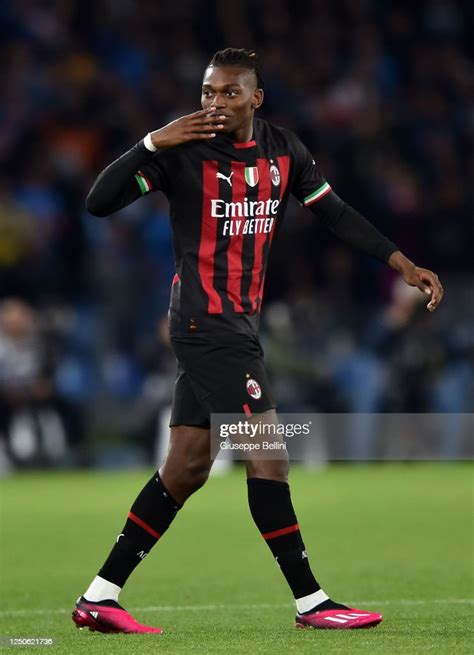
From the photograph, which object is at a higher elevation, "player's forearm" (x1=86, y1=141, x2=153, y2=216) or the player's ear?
the player's ear

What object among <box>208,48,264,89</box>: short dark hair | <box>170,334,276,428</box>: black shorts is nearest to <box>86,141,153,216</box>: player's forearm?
<box>208,48,264,89</box>: short dark hair

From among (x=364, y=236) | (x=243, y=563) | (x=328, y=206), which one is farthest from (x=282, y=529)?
(x=243, y=563)

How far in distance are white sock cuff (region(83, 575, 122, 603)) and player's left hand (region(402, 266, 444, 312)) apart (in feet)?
5.72

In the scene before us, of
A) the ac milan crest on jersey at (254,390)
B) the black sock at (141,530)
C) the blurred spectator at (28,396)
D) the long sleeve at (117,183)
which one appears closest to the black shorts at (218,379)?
the ac milan crest on jersey at (254,390)

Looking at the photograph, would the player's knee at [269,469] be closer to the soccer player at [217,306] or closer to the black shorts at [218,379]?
the soccer player at [217,306]

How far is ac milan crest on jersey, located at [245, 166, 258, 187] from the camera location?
19.0 feet

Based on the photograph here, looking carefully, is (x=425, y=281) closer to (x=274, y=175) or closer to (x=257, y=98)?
(x=274, y=175)

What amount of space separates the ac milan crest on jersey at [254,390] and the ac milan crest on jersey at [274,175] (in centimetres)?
88

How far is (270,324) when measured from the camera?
15750 mm

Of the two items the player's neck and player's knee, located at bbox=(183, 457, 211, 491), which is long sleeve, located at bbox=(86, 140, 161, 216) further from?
player's knee, located at bbox=(183, 457, 211, 491)

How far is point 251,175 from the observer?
5.82 metres

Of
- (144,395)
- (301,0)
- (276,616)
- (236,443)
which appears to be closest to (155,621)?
(276,616)

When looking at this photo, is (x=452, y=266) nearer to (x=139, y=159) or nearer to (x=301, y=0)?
(x=301, y=0)

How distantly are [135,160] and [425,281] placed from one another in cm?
129
